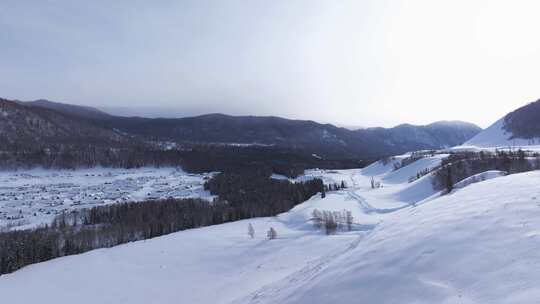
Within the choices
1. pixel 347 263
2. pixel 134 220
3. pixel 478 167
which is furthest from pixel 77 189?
pixel 347 263

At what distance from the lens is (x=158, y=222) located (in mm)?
86188

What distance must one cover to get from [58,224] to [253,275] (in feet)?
254

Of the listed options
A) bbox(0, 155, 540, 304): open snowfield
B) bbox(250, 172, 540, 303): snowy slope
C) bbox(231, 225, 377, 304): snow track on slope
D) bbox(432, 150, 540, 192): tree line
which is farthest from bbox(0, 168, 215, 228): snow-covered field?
bbox(250, 172, 540, 303): snowy slope

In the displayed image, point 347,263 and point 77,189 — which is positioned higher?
point 347,263

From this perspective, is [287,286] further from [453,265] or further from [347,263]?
[453,265]

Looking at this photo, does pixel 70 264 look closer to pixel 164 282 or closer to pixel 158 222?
pixel 164 282

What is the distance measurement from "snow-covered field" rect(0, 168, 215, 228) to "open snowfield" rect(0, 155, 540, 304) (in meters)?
58.7

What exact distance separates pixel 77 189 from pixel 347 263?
492ft

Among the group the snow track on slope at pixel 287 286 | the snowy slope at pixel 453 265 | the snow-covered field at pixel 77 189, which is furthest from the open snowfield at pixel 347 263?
the snow-covered field at pixel 77 189

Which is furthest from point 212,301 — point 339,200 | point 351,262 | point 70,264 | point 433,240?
point 339,200

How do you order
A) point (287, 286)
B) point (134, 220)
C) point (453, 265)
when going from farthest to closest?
point (134, 220) → point (287, 286) → point (453, 265)

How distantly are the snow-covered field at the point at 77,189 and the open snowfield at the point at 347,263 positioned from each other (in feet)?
193

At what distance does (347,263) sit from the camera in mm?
16531

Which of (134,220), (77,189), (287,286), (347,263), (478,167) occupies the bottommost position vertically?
(134,220)
